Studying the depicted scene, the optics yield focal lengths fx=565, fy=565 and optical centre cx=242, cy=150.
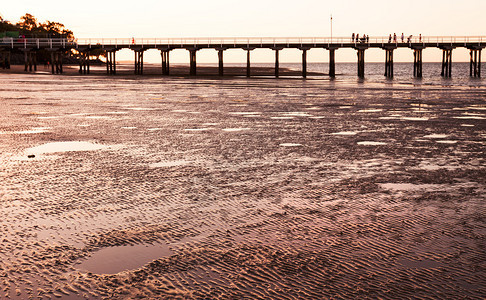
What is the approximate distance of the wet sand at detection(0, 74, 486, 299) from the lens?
174 inches

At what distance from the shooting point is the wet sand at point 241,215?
441 cm

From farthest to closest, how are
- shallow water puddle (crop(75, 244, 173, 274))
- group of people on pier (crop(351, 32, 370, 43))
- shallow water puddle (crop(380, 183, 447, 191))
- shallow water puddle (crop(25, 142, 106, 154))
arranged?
group of people on pier (crop(351, 32, 370, 43)) → shallow water puddle (crop(25, 142, 106, 154)) → shallow water puddle (crop(380, 183, 447, 191)) → shallow water puddle (crop(75, 244, 173, 274))

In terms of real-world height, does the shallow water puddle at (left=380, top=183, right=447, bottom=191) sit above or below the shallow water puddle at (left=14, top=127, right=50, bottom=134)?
below

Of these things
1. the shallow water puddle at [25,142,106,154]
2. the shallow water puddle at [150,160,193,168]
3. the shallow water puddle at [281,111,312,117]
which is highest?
the shallow water puddle at [281,111,312,117]

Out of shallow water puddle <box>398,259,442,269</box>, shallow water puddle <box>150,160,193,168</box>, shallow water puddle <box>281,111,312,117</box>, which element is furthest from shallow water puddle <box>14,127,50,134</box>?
shallow water puddle <box>398,259,442,269</box>

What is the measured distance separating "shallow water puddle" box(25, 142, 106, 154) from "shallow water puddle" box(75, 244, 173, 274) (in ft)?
20.4

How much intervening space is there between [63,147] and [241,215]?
20.2 ft

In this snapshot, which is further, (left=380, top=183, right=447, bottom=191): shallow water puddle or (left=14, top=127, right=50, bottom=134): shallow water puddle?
(left=14, top=127, right=50, bottom=134): shallow water puddle

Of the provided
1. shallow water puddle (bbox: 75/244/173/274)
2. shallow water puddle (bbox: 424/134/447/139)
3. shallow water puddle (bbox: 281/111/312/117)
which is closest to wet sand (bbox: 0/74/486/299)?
shallow water puddle (bbox: 75/244/173/274)

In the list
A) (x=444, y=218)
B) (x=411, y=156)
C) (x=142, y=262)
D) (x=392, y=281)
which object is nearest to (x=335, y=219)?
(x=444, y=218)

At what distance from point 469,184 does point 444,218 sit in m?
2.11

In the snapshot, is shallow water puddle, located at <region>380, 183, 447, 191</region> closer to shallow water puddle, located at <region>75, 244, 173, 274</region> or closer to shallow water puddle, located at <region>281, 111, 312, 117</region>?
shallow water puddle, located at <region>75, 244, 173, 274</region>

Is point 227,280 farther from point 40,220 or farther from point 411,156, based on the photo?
point 411,156

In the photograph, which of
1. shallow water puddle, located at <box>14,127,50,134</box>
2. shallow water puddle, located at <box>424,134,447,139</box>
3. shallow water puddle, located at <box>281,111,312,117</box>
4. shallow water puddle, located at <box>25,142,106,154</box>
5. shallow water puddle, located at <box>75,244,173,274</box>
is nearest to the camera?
shallow water puddle, located at <box>75,244,173,274</box>
